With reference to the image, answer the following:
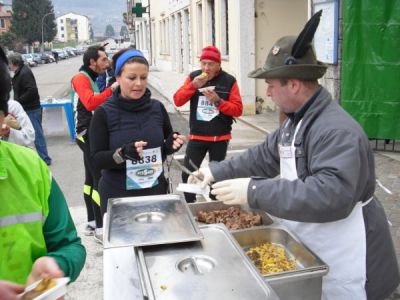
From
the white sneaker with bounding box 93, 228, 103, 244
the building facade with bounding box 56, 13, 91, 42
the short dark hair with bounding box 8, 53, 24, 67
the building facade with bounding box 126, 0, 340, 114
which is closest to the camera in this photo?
the white sneaker with bounding box 93, 228, 103, 244

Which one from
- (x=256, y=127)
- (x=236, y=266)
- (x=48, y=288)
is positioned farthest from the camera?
(x=256, y=127)

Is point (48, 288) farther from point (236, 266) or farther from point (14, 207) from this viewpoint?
point (236, 266)

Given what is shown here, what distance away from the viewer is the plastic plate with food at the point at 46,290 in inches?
48.6

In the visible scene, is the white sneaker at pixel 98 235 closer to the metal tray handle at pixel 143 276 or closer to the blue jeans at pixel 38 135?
the metal tray handle at pixel 143 276

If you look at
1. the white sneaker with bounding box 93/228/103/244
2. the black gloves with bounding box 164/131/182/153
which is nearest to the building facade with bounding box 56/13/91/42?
the white sneaker with bounding box 93/228/103/244

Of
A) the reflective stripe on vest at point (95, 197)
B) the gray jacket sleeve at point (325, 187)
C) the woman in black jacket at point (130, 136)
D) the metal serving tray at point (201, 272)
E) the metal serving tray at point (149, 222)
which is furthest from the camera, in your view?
the reflective stripe on vest at point (95, 197)

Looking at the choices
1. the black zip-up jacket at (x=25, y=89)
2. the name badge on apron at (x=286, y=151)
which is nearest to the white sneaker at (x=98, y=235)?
the name badge on apron at (x=286, y=151)

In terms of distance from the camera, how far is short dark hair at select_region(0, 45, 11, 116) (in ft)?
4.84

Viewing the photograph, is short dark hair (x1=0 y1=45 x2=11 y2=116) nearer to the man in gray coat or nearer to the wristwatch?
the man in gray coat

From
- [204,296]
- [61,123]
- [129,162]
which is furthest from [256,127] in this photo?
[204,296]

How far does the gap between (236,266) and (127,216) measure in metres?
0.74

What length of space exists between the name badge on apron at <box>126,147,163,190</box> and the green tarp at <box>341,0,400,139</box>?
4.89 m

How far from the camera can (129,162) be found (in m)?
3.24

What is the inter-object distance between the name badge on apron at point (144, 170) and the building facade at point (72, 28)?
15909 cm
